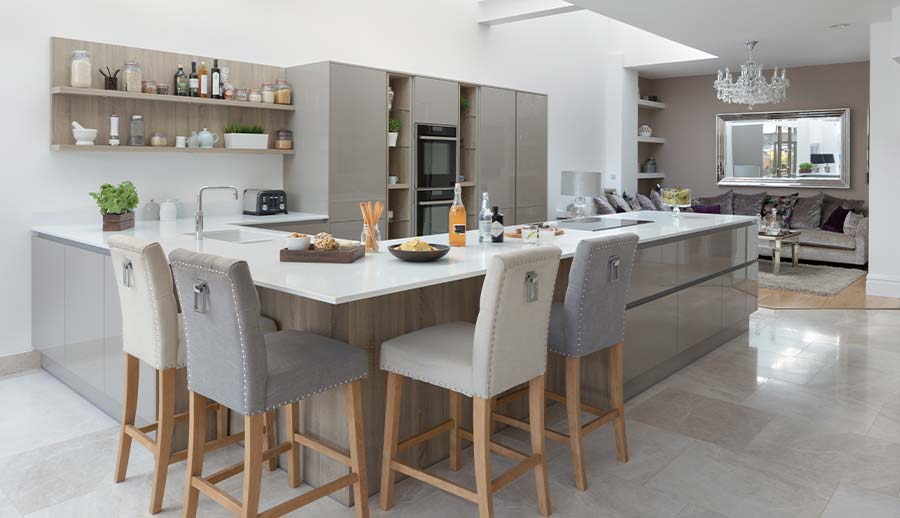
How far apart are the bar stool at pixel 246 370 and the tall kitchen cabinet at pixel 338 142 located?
2646mm

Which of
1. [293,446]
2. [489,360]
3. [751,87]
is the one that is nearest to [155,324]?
[293,446]

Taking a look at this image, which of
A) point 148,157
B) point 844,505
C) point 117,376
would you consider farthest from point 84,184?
point 844,505

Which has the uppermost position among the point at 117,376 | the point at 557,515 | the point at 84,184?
the point at 84,184

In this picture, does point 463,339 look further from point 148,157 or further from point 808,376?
point 148,157

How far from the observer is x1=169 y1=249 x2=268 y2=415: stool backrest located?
2016mm

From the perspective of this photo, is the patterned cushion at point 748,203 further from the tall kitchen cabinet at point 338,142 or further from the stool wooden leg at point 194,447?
the stool wooden leg at point 194,447

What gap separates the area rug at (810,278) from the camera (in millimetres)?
6898

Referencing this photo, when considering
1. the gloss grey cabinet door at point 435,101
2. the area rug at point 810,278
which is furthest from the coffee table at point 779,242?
the gloss grey cabinet door at point 435,101

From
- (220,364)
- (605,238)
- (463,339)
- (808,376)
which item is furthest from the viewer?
(808,376)

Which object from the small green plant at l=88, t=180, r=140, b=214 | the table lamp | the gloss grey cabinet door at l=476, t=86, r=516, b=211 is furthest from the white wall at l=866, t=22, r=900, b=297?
the small green plant at l=88, t=180, r=140, b=214

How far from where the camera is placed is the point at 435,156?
5.75m

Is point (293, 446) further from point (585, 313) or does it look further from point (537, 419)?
point (585, 313)

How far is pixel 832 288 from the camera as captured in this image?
271 inches

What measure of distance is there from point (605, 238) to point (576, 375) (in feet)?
1.79
